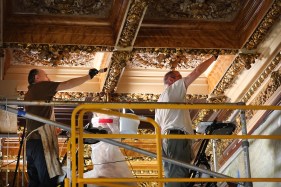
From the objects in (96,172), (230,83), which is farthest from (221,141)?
(96,172)

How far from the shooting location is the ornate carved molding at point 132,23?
25.3ft

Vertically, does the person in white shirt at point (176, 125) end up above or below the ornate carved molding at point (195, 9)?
below

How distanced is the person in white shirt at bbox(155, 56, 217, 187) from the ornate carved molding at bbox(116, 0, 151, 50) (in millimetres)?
645

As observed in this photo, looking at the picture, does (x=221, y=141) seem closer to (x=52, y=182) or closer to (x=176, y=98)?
(x=176, y=98)

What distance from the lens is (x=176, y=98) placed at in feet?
25.0

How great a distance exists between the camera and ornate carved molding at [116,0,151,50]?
7.73 meters

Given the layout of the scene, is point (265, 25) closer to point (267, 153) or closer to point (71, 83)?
point (267, 153)

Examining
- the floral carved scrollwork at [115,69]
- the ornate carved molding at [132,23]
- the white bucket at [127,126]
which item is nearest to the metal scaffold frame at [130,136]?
the white bucket at [127,126]

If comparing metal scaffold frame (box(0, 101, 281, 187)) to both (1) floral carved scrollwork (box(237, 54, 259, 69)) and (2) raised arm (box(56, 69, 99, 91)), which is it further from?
(1) floral carved scrollwork (box(237, 54, 259, 69))

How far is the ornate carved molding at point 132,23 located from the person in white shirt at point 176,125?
0.65 m

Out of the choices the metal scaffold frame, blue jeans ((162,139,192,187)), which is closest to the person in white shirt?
blue jeans ((162,139,192,187))

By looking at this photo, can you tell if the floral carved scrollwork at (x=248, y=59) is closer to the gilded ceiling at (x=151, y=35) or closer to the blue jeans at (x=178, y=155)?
the gilded ceiling at (x=151, y=35)

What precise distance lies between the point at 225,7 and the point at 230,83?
1.27 meters

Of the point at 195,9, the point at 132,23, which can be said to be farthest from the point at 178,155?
the point at 195,9
